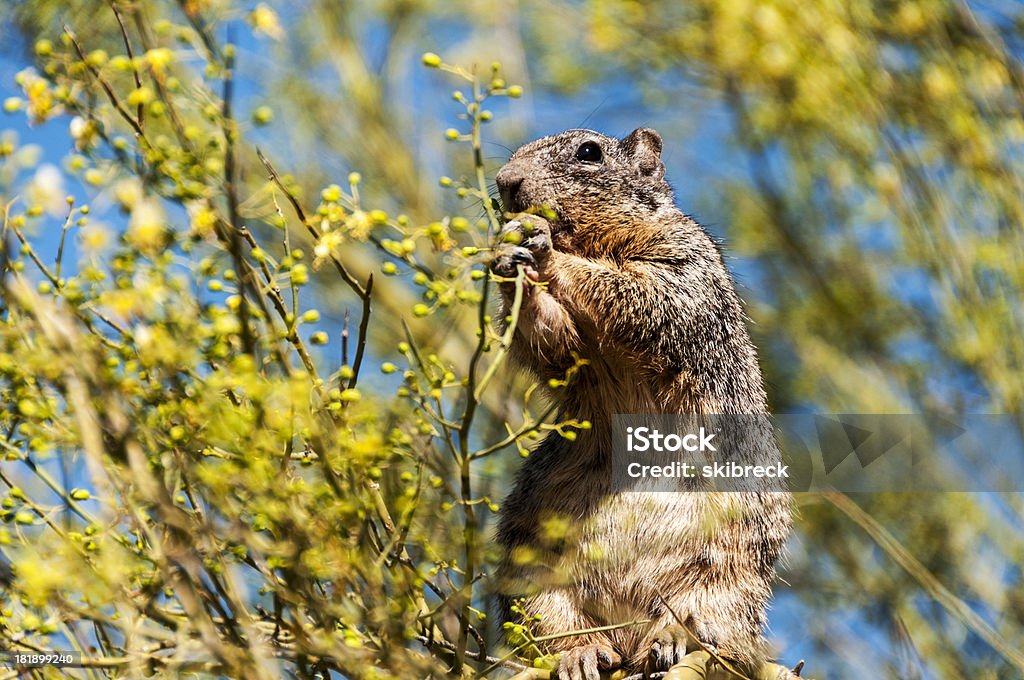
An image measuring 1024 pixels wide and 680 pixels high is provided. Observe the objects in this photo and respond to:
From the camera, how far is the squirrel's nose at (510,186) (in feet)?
15.0

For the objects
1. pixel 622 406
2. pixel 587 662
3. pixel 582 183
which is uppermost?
pixel 582 183

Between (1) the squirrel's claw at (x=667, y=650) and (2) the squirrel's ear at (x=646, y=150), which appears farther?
(2) the squirrel's ear at (x=646, y=150)

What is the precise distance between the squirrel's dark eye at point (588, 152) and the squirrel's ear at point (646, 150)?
27cm

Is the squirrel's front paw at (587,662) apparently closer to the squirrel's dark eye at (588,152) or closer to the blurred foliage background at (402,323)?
the blurred foliage background at (402,323)

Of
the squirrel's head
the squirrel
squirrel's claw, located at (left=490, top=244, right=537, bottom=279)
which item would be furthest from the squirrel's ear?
squirrel's claw, located at (left=490, top=244, right=537, bottom=279)

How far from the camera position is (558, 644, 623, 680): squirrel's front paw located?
373cm

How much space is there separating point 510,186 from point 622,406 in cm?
99

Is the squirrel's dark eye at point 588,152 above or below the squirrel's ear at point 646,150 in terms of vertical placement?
above

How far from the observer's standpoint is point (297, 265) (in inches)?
96.3

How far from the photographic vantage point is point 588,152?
16.1 feet

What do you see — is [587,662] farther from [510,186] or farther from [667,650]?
[510,186]

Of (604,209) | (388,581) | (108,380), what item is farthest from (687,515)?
(108,380)

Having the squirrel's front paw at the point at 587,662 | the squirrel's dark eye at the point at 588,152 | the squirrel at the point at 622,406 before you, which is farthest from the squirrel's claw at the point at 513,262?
the squirrel's front paw at the point at 587,662

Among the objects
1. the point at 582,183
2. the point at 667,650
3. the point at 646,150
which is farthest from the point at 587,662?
the point at 646,150
